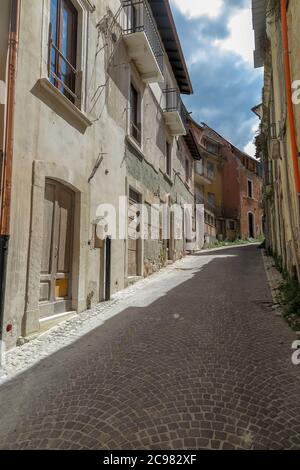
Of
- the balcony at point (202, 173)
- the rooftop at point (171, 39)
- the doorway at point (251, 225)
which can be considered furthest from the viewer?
the doorway at point (251, 225)

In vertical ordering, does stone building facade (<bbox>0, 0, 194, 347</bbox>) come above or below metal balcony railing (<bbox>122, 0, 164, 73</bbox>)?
below

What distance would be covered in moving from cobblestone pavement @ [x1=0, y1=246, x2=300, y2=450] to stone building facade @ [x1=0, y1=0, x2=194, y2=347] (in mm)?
1281

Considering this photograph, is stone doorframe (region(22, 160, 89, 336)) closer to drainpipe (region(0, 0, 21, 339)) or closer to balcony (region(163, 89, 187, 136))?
drainpipe (region(0, 0, 21, 339))

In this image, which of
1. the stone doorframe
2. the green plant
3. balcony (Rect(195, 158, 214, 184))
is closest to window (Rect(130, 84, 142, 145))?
the stone doorframe

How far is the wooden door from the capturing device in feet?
29.6

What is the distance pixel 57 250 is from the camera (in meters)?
5.54

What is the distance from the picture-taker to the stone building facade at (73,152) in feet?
14.3

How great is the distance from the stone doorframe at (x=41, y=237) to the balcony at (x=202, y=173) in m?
21.1

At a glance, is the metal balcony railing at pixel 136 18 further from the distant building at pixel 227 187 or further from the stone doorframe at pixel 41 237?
the distant building at pixel 227 187

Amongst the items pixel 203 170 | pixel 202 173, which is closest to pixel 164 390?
pixel 202 173

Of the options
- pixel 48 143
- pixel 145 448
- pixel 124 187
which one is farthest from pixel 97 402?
pixel 124 187

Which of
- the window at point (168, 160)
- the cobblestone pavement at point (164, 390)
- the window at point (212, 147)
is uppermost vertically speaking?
the window at point (212, 147)

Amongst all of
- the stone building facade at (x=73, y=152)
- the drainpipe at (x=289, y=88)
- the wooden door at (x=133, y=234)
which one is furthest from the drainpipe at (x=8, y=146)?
the wooden door at (x=133, y=234)

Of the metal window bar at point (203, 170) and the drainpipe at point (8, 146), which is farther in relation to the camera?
the metal window bar at point (203, 170)
